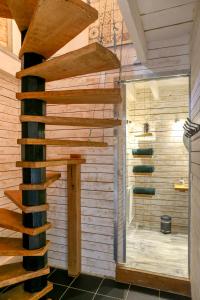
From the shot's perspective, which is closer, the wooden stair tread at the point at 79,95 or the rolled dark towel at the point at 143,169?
the wooden stair tread at the point at 79,95

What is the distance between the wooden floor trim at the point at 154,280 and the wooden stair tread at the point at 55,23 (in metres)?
2.27

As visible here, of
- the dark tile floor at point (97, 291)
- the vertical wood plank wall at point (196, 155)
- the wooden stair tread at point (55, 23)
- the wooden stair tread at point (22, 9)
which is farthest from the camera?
the dark tile floor at point (97, 291)

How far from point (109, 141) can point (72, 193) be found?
716mm

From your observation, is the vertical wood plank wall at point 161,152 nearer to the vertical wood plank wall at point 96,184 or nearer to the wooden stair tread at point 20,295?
the vertical wood plank wall at point 96,184

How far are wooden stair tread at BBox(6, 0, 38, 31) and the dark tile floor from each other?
7.89 ft

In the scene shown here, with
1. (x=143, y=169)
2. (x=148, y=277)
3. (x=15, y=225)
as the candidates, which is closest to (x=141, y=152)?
(x=143, y=169)

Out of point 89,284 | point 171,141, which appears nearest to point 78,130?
point 89,284

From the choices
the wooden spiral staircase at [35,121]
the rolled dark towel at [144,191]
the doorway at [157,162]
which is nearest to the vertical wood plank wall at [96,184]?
the wooden spiral staircase at [35,121]

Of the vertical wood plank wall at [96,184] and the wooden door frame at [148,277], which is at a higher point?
the vertical wood plank wall at [96,184]

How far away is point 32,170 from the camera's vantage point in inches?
60.3

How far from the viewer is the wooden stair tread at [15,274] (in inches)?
55.7

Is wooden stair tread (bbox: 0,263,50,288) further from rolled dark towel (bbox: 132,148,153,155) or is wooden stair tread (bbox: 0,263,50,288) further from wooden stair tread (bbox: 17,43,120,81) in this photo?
rolled dark towel (bbox: 132,148,153,155)

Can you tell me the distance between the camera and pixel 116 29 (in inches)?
99.5

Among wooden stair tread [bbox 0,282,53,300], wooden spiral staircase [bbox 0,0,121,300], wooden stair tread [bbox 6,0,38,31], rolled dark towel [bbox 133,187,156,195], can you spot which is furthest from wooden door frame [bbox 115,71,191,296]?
rolled dark towel [bbox 133,187,156,195]
